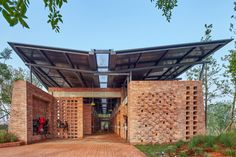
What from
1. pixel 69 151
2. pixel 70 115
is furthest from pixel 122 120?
pixel 69 151

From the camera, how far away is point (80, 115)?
1495 centimetres

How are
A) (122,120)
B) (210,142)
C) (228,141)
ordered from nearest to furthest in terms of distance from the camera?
1. (228,141)
2. (210,142)
3. (122,120)

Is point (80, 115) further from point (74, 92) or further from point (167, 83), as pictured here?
point (167, 83)

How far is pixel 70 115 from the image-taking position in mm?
14961

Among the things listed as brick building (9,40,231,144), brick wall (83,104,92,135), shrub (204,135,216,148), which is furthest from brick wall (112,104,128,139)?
shrub (204,135,216,148)

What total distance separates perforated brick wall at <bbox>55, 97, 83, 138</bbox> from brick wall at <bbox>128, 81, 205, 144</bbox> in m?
4.90

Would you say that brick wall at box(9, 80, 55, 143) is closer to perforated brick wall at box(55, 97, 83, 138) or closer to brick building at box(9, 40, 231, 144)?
brick building at box(9, 40, 231, 144)

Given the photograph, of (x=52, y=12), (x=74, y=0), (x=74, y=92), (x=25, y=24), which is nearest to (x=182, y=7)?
(x=74, y=0)

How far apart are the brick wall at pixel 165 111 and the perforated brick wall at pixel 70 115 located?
490cm

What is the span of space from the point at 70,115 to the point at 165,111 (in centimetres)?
668

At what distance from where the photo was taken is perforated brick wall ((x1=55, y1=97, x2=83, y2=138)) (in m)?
14.8

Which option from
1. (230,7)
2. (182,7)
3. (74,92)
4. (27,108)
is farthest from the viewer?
(74,92)

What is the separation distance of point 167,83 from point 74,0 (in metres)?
9.43

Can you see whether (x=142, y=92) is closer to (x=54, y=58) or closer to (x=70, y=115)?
(x=54, y=58)
